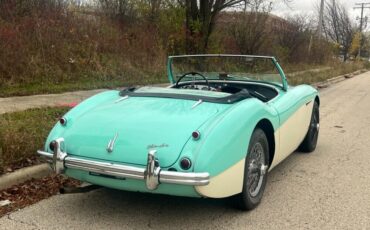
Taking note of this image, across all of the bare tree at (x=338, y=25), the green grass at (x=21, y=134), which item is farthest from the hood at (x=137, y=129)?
the bare tree at (x=338, y=25)

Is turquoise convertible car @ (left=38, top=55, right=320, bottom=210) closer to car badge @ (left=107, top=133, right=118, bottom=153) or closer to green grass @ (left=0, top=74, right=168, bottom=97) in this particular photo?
car badge @ (left=107, top=133, right=118, bottom=153)

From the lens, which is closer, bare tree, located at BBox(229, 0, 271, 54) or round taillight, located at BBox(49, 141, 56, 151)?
round taillight, located at BBox(49, 141, 56, 151)

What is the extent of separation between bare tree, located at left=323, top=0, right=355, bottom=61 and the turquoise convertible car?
158 feet

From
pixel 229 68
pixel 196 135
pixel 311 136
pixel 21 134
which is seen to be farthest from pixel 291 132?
pixel 21 134

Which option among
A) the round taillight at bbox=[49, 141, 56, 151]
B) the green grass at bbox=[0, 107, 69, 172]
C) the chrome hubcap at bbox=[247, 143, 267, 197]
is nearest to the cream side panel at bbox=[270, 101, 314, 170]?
the chrome hubcap at bbox=[247, 143, 267, 197]

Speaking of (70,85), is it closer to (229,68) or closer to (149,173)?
(229,68)

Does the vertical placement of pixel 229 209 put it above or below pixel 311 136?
below

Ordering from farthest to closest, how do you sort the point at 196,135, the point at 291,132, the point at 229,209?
the point at 291,132 < the point at 229,209 < the point at 196,135

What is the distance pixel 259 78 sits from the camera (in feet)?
18.0

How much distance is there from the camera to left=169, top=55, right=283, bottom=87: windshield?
5352 millimetres

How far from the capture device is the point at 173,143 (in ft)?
11.1

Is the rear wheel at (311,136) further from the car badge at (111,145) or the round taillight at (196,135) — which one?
the car badge at (111,145)

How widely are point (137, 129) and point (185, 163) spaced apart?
54 cm

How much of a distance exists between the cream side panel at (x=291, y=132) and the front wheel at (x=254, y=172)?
1.08ft
